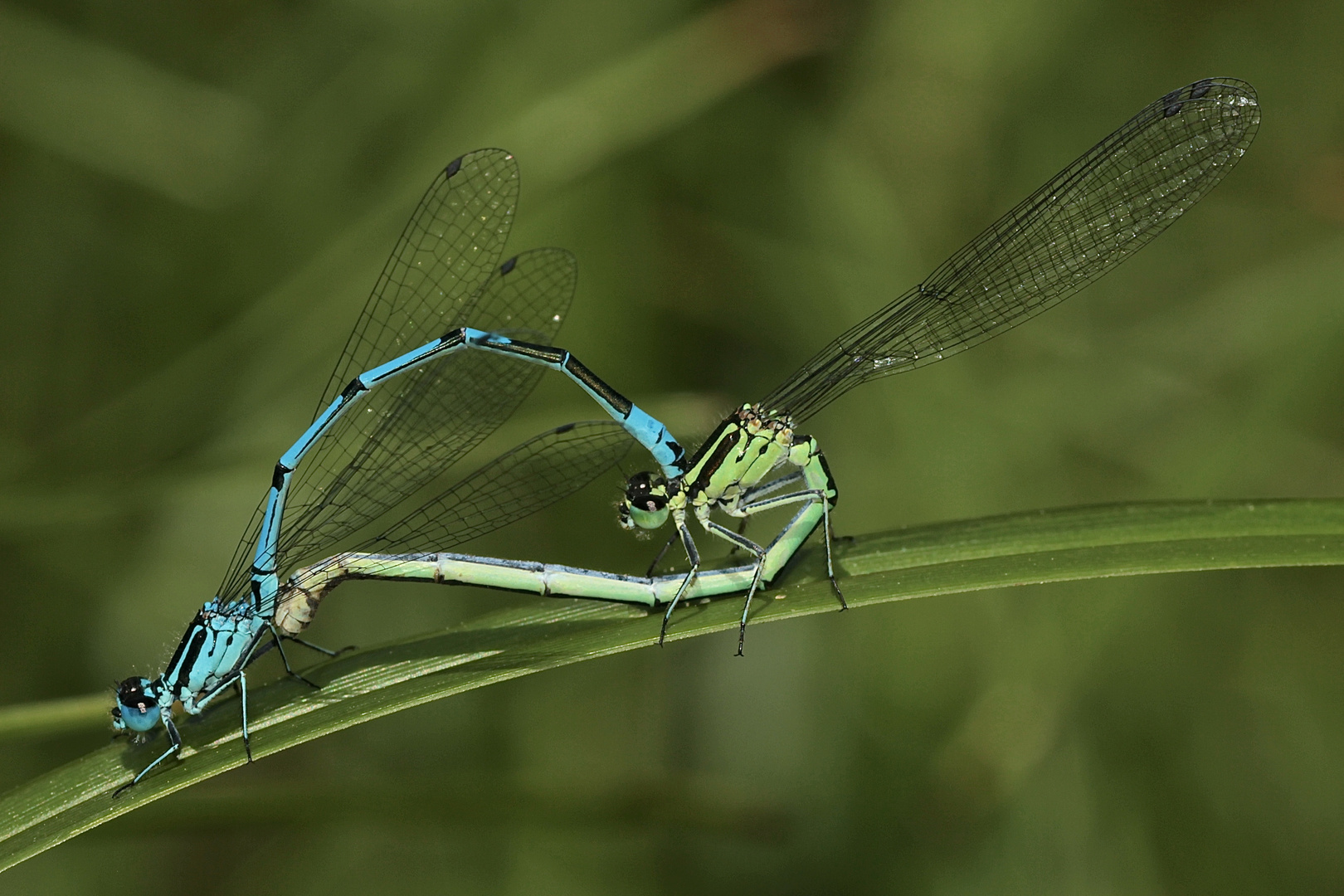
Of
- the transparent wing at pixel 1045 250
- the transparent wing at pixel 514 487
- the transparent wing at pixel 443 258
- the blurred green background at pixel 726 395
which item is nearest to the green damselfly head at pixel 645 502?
the transparent wing at pixel 514 487

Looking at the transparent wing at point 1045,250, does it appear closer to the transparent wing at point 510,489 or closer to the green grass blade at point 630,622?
the transparent wing at point 510,489

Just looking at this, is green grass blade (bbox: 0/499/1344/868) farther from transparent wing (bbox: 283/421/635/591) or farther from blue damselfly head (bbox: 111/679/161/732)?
transparent wing (bbox: 283/421/635/591)

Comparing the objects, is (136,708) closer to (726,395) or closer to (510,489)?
(510,489)

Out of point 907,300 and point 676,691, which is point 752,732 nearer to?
point 676,691

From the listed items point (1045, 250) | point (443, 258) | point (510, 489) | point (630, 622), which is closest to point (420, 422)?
point (510, 489)

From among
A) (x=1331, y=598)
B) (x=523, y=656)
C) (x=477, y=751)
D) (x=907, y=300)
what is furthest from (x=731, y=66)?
(x=1331, y=598)

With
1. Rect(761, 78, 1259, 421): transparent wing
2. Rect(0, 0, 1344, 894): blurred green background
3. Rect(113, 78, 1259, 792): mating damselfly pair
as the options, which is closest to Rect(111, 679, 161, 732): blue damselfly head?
Rect(113, 78, 1259, 792): mating damselfly pair
